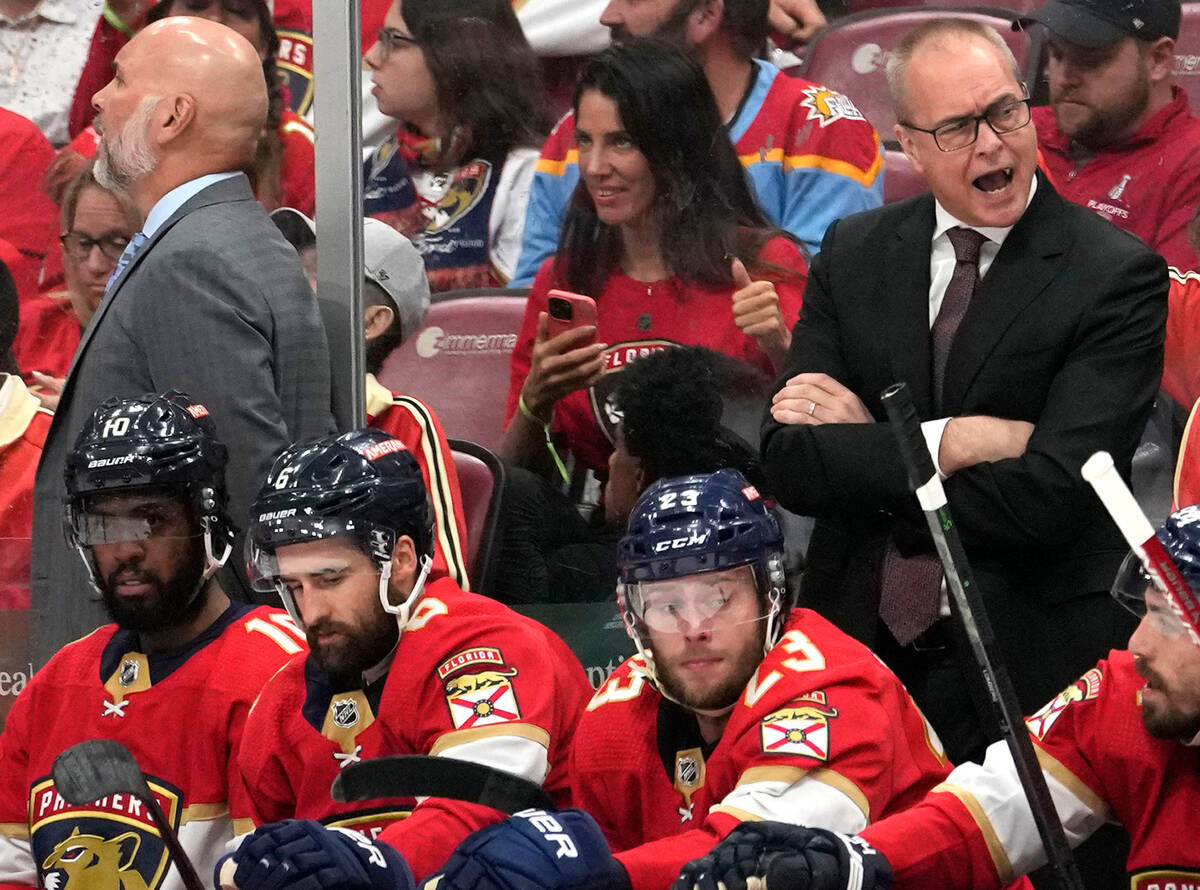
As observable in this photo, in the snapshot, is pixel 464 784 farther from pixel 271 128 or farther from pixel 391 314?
pixel 271 128

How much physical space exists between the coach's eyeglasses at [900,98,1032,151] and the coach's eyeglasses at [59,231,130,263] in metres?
1.68

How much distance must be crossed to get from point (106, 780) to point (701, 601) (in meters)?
0.76

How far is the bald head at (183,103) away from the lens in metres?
3.23

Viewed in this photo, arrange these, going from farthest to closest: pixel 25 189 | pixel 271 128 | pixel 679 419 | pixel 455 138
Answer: pixel 25 189 < pixel 455 138 < pixel 271 128 < pixel 679 419

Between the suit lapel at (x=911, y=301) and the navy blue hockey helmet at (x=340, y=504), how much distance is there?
68cm

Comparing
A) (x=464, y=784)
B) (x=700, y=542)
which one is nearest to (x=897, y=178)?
(x=700, y=542)

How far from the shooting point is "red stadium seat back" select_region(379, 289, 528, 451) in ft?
11.8

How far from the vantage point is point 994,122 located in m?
2.79

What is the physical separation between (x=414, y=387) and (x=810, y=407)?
3.54 ft

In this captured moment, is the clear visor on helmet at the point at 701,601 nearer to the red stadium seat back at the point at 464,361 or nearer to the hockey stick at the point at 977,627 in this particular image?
the hockey stick at the point at 977,627

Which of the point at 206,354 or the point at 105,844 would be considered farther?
the point at 206,354

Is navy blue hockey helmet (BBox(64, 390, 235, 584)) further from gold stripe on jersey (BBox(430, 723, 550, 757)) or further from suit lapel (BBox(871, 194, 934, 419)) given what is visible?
suit lapel (BBox(871, 194, 934, 419))

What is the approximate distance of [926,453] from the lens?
2.13 m

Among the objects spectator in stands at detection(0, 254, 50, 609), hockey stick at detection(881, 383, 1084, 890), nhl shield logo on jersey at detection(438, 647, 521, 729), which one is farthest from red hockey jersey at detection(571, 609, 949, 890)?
spectator in stands at detection(0, 254, 50, 609)
